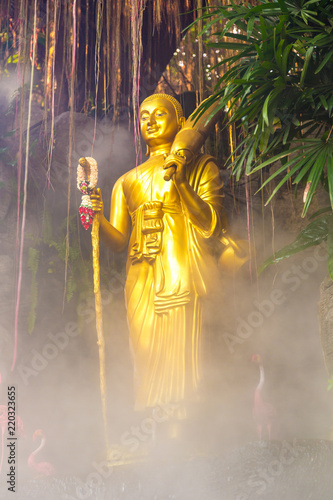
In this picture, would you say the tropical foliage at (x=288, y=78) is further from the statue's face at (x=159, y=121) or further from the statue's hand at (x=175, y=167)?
the statue's face at (x=159, y=121)

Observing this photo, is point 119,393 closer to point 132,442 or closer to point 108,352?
point 108,352

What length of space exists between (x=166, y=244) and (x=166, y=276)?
8.2 inches

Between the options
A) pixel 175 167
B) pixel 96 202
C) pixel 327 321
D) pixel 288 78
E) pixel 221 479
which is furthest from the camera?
pixel 96 202

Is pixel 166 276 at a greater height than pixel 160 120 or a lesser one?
lesser

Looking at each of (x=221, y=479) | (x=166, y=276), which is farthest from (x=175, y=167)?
(x=221, y=479)

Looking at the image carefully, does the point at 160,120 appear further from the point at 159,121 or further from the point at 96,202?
the point at 96,202

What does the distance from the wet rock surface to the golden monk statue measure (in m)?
0.45

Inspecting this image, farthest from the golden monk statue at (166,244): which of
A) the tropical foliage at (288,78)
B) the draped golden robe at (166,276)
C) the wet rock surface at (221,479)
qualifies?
the tropical foliage at (288,78)

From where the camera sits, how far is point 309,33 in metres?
2.32

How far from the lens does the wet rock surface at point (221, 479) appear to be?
7.09 ft

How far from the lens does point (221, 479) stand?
2248 mm

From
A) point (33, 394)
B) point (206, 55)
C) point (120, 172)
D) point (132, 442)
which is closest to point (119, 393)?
point (33, 394)

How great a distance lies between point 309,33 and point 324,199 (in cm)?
132

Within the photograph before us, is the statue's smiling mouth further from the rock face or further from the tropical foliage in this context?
the rock face
